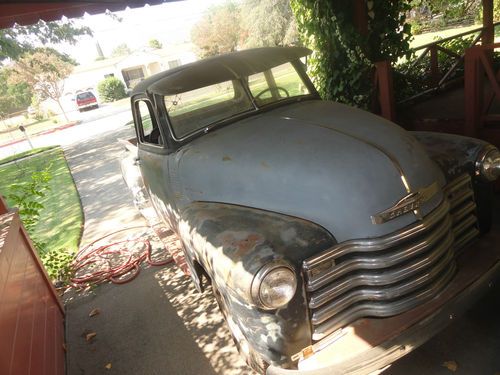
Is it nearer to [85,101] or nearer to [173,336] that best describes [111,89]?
[85,101]

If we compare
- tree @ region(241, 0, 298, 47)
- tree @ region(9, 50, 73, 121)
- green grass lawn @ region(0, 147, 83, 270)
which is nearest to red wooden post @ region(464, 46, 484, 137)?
green grass lawn @ region(0, 147, 83, 270)

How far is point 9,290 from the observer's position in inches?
110

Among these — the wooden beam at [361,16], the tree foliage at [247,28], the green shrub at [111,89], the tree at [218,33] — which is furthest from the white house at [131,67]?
the wooden beam at [361,16]

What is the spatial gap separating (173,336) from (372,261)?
2.26 m

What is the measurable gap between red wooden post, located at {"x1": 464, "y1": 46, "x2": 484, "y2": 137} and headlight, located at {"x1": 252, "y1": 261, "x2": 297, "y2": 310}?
3630 millimetres

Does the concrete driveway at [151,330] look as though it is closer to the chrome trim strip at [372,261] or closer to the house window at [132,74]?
the chrome trim strip at [372,261]

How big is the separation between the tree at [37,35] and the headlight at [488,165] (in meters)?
17.7

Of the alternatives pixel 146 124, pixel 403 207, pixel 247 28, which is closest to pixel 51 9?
pixel 146 124

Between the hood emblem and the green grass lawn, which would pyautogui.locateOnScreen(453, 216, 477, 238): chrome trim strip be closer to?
the hood emblem

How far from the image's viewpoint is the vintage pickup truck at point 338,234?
209 cm

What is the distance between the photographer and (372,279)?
85.7 inches

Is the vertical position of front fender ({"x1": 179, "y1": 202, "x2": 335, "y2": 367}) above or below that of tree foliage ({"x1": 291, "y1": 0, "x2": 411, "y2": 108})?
below

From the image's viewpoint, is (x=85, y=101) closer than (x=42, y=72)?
No

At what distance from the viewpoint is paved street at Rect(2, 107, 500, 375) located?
2732 mm
